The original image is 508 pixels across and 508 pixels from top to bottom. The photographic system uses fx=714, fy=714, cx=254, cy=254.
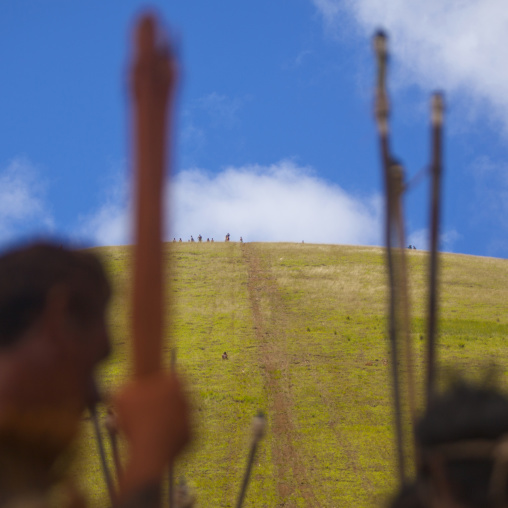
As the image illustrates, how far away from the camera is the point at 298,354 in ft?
130

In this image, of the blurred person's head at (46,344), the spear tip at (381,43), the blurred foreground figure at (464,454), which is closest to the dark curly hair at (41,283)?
the blurred person's head at (46,344)

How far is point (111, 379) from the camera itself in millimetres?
34844

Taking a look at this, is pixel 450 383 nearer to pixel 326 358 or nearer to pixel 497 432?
pixel 497 432

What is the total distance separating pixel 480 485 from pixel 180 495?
1139mm

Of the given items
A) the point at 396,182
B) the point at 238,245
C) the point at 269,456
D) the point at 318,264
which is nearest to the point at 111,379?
the point at 269,456

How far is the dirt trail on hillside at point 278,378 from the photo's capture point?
2399 cm

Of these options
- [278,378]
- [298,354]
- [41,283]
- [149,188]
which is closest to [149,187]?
[149,188]

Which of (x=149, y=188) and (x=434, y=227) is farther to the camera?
(x=434, y=227)

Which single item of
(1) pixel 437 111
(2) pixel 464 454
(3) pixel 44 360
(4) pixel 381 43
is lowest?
(2) pixel 464 454

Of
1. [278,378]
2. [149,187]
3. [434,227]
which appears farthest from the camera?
[278,378]

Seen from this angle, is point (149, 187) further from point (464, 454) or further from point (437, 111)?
Answer: point (437, 111)

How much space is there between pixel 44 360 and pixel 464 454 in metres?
0.80

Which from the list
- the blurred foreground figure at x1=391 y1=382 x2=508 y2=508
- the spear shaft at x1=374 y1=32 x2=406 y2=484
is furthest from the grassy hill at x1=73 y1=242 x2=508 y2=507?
the blurred foreground figure at x1=391 y1=382 x2=508 y2=508

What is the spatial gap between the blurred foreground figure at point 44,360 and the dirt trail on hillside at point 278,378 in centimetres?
2217
